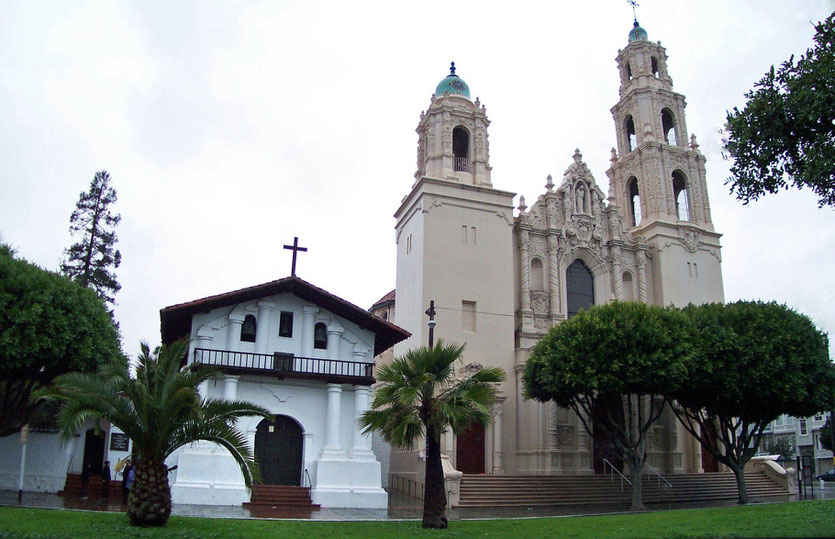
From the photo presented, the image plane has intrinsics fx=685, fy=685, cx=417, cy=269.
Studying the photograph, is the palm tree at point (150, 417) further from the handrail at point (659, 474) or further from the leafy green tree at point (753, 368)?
the handrail at point (659, 474)

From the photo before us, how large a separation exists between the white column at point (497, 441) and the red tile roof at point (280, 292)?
8.22 m

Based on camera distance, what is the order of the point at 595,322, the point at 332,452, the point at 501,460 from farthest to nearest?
the point at 501,460
the point at 595,322
the point at 332,452

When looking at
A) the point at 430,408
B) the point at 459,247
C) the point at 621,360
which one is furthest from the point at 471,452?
the point at 430,408

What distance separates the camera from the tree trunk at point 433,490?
58.2 ft

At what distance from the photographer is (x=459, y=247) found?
37219 mm

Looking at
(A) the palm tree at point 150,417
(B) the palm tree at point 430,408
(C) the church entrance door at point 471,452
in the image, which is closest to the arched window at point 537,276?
(C) the church entrance door at point 471,452

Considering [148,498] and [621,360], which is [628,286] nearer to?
[621,360]

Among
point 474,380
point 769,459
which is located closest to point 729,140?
point 474,380

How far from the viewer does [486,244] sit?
124 feet

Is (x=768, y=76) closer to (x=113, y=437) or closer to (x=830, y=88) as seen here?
(x=830, y=88)

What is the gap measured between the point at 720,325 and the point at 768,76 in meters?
15.4

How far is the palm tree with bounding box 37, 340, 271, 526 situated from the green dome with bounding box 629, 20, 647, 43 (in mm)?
41371

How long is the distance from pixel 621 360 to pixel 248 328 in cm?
1476

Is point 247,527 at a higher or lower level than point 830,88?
lower
